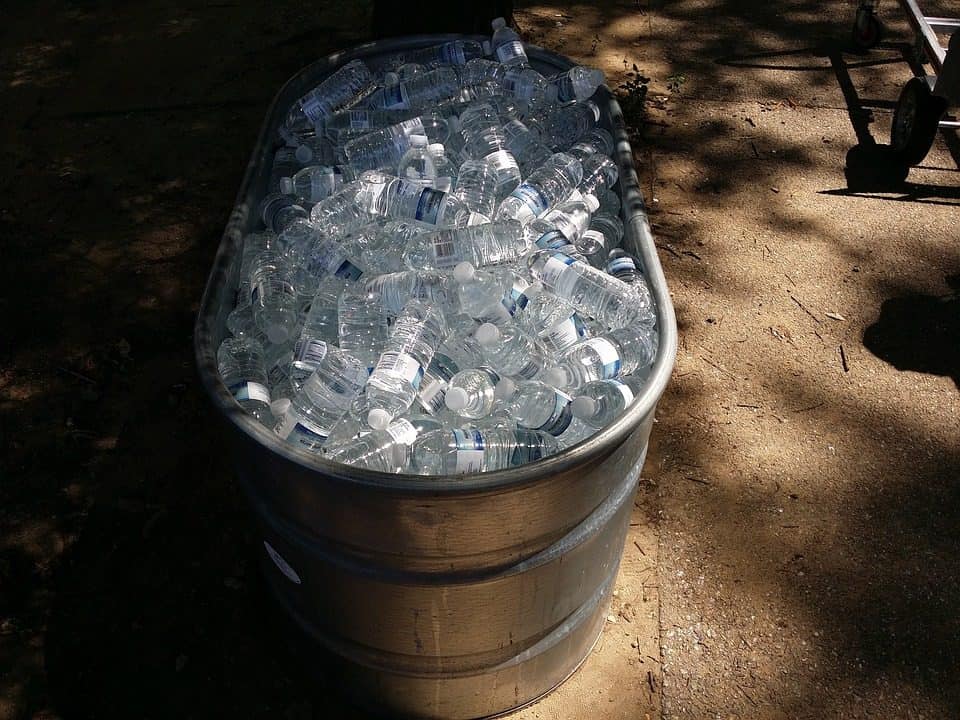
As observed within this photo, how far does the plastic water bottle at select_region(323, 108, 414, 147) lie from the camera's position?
306cm

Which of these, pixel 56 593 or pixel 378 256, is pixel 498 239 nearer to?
pixel 378 256

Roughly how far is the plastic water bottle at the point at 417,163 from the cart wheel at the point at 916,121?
2982 millimetres

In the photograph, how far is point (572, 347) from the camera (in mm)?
2250

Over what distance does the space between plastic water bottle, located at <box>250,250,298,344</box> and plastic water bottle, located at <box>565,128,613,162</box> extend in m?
1.10

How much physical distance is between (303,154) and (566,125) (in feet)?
3.11

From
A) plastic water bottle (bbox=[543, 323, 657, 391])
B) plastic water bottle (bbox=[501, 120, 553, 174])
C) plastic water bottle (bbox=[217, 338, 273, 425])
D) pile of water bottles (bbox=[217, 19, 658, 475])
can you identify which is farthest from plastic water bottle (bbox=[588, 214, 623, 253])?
plastic water bottle (bbox=[217, 338, 273, 425])

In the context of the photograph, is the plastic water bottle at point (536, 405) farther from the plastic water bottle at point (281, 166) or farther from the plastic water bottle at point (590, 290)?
the plastic water bottle at point (281, 166)

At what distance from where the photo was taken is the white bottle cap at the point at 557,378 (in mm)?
2176

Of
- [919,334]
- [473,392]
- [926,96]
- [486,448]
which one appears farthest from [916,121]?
[486,448]

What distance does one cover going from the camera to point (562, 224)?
2.61m

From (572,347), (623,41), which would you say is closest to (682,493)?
(572,347)

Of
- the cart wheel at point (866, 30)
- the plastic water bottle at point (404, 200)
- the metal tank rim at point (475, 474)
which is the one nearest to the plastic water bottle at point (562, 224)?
the metal tank rim at point (475, 474)

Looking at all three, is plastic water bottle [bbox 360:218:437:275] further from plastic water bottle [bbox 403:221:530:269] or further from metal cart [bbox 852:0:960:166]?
metal cart [bbox 852:0:960:166]

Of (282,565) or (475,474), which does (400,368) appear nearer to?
(475,474)
